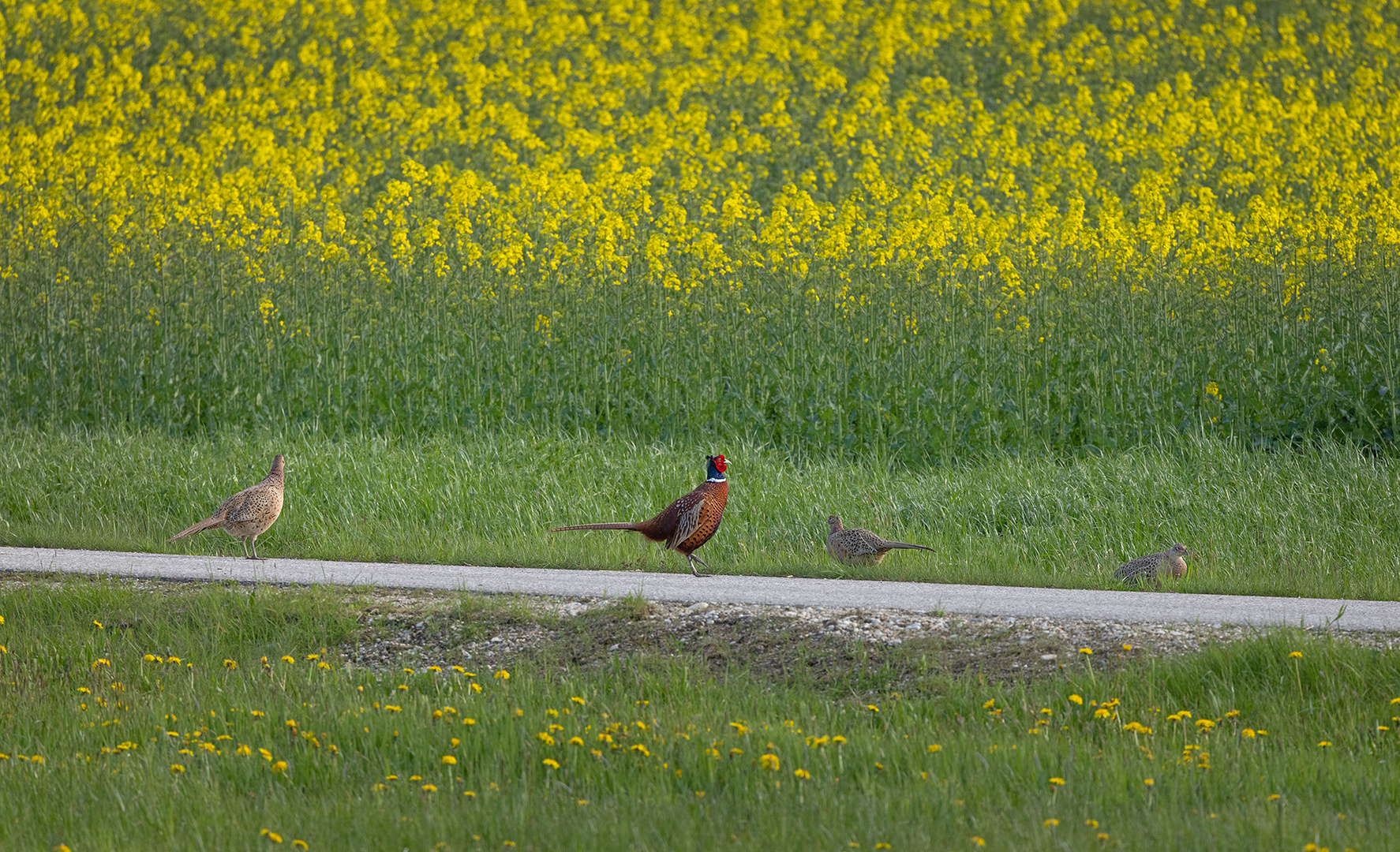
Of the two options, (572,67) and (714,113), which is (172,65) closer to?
(572,67)

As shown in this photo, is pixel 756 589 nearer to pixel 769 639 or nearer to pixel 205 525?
pixel 769 639

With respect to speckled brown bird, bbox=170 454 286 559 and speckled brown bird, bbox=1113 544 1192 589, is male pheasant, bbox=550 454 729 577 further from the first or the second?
speckled brown bird, bbox=1113 544 1192 589

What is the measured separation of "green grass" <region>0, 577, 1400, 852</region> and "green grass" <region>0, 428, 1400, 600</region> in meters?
2.51

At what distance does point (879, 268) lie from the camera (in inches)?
590

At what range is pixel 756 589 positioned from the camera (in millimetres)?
8570

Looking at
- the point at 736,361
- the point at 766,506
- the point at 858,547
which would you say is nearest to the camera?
the point at 858,547

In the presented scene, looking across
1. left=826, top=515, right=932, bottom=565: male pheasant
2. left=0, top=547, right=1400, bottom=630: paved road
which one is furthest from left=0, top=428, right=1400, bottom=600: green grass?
left=0, top=547, right=1400, bottom=630: paved road

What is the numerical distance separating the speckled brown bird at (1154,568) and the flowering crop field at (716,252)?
4.39 metres

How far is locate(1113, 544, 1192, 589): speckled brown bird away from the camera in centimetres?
863

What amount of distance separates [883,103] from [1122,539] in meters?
15.7

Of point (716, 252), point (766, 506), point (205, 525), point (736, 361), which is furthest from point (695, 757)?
point (716, 252)

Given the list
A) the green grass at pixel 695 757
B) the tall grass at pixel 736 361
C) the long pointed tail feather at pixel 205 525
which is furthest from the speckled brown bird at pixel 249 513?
the tall grass at pixel 736 361

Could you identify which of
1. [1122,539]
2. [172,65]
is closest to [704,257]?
[1122,539]

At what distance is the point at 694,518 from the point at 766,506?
228 cm
